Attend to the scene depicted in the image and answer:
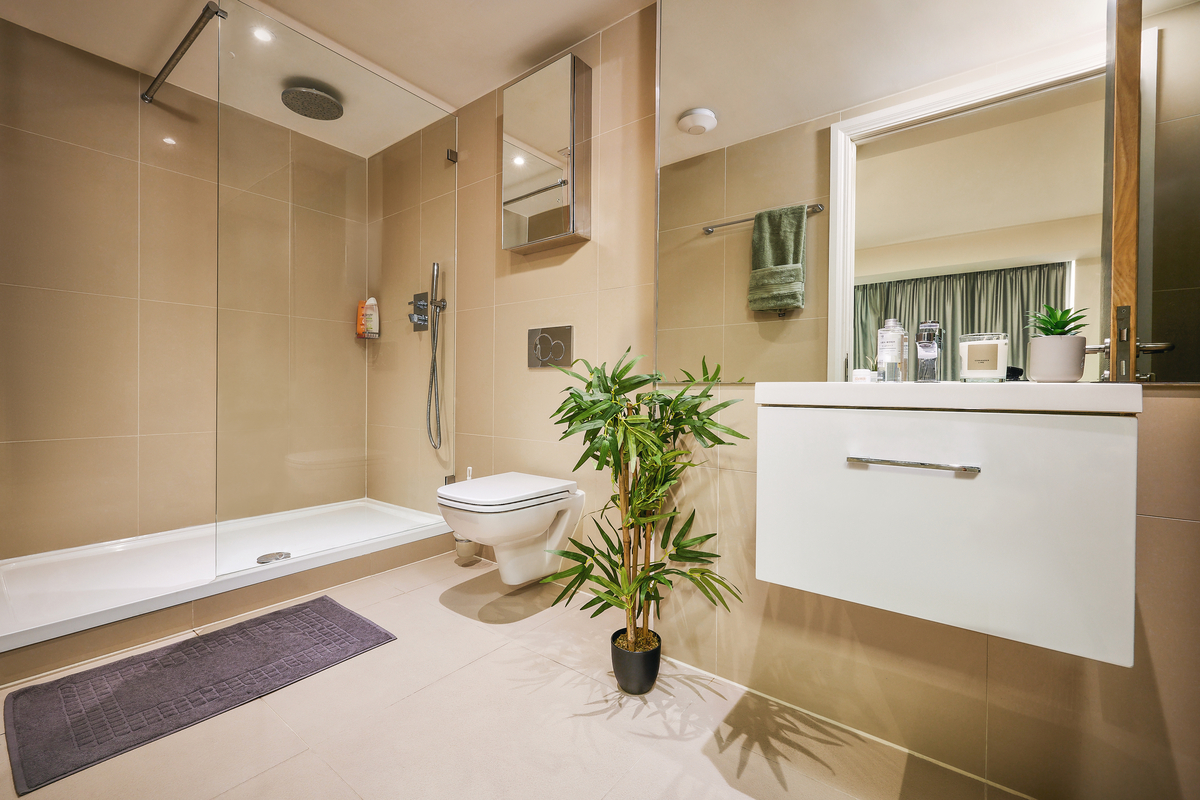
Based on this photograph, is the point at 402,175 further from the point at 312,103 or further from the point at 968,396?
the point at 968,396

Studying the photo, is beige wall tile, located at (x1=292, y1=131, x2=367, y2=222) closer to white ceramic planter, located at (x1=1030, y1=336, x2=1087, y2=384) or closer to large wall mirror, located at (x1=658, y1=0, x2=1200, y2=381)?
large wall mirror, located at (x1=658, y1=0, x2=1200, y2=381)

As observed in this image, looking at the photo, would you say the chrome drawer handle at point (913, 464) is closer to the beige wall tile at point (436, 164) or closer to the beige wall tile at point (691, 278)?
the beige wall tile at point (691, 278)

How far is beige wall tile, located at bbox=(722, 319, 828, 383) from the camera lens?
1.30 metres

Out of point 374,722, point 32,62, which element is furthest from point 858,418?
point 32,62

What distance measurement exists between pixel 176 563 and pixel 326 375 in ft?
3.22

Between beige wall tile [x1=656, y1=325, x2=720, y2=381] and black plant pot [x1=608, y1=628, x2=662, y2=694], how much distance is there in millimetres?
843

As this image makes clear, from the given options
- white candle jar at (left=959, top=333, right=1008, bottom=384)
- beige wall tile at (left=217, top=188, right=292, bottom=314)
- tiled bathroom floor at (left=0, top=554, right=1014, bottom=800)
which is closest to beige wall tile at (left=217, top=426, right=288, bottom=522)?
beige wall tile at (left=217, top=188, right=292, bottom=314)

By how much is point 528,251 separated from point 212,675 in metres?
1.89

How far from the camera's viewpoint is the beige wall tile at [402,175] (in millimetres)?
2439

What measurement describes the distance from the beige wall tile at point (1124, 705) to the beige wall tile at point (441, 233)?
2559 mm

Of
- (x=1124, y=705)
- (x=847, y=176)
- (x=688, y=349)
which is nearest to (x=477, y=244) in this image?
(x=688, y=349)

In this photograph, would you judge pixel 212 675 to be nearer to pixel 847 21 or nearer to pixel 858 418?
pixel 858 418

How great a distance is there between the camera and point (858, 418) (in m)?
0.97

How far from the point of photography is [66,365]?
6.81 ft
